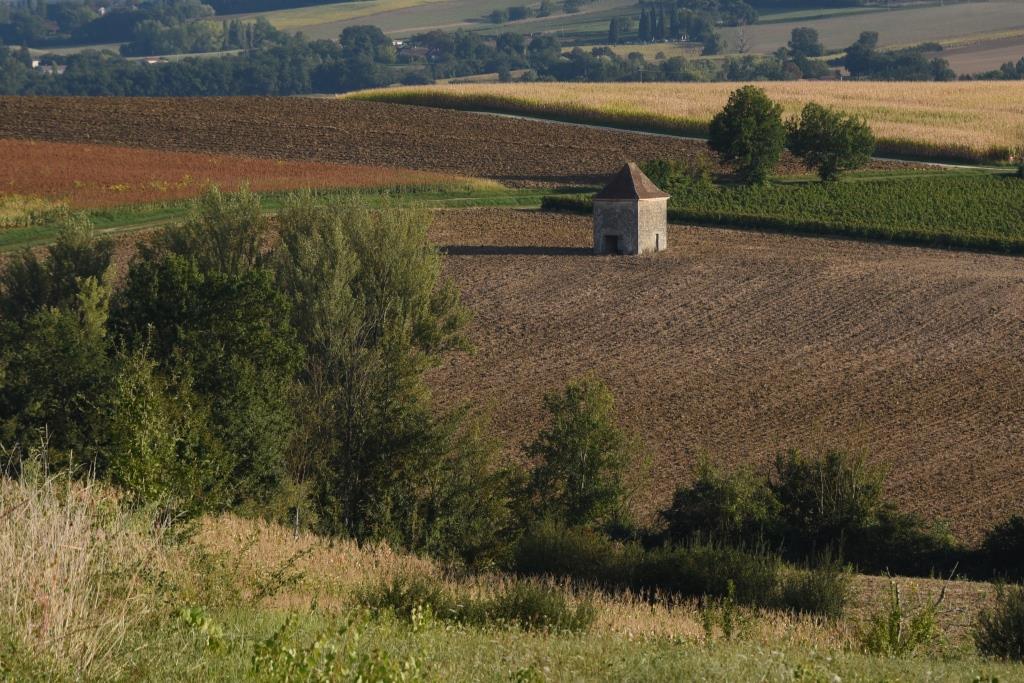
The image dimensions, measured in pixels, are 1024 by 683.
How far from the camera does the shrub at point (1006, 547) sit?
2491 centimetres

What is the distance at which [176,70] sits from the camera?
18250cm

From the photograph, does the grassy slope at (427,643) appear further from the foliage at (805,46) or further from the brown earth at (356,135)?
the foliage at (805,46)

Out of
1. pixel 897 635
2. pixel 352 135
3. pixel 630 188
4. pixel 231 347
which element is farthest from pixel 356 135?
pixel 897 635

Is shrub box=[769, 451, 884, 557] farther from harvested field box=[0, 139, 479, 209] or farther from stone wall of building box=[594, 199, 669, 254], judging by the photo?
harvested field box=[0, 139, 479, 209]

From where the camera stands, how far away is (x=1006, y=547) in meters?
25.3

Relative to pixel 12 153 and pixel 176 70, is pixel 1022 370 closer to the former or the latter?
pixel 12 153

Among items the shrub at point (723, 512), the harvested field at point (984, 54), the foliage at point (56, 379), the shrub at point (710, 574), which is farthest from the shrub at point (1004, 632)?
the harvested field at point (984, 54)

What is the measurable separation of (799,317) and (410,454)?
21.9 m

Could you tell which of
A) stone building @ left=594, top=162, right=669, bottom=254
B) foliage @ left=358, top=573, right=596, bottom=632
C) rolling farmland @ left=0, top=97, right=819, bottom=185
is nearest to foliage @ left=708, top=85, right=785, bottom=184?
rolling farmland @ left=0, top=97, right=819, bottom=185

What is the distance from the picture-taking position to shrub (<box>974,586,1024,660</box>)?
15945 millimetres

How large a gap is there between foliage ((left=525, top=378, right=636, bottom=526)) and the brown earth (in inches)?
1673

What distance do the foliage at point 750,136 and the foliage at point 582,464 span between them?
4176cm

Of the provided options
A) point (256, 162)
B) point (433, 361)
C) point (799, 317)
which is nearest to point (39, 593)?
point (433, 361)

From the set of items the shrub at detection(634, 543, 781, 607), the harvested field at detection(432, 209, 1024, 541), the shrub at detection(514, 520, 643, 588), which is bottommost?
the harvested field at detection(432, 209, 1024, 541)
